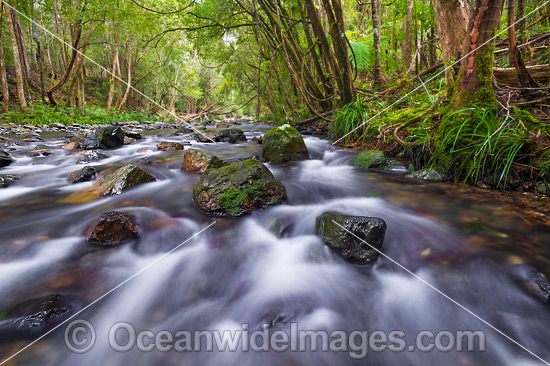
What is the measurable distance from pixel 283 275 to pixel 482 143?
2356mm

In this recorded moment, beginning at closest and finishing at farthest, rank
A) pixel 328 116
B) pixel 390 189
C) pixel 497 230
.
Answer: pixel 497 230, pixel 390 189, pixel 328 116

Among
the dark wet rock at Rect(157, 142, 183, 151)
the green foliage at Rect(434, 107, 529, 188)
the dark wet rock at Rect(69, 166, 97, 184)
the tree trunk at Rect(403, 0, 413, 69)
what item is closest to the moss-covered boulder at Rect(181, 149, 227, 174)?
the dark wet rock at Rect(69, 166, 97, 184)

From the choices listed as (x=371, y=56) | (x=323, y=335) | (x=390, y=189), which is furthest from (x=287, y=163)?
(x=371, y=56)

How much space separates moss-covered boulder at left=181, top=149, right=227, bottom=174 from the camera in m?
3.76

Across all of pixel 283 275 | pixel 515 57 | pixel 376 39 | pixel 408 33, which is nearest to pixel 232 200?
pixel 283 275

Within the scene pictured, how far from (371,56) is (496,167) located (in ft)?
16.7

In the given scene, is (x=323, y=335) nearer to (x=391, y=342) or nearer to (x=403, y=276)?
(x=391, y=342)

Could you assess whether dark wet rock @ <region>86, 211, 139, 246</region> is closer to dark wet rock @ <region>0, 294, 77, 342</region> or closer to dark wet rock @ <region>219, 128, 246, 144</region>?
dark wet rock @ <region>0, 294, 77, 342</region>

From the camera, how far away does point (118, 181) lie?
3.03m

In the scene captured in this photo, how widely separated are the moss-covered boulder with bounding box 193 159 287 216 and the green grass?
1155 cm

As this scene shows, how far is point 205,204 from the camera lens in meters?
2.52

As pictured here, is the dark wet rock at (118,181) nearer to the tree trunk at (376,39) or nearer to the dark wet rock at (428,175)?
the dark wet rock at (428,175)
